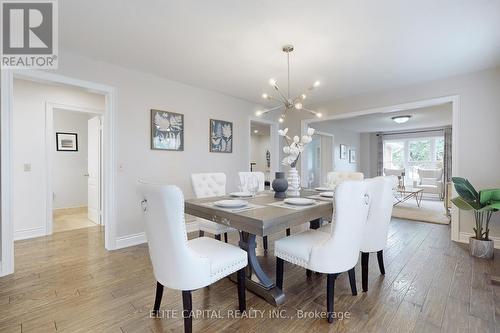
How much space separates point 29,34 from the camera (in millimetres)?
2275

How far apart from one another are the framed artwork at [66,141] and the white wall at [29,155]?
5.93 ft

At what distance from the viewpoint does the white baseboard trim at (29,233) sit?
3.37 m

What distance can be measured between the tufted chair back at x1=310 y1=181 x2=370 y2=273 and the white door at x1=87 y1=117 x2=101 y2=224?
4.15 metres

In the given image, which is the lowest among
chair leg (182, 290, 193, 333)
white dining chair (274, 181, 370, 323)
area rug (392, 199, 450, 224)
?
area rug (392, 199, 450, 224)

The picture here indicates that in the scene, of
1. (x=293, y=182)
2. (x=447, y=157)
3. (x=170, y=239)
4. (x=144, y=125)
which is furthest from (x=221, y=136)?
(x=447, y=157)

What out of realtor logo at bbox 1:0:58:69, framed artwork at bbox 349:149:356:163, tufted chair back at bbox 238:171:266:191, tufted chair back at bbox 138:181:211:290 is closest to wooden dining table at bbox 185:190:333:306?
tufted chair back at bbox 138:181:211:290

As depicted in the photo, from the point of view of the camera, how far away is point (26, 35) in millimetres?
2289

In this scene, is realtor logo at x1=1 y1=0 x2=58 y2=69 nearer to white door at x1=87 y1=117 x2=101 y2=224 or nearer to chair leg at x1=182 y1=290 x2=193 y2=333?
white door at x1=87 y1=117 x2=101 y2=224

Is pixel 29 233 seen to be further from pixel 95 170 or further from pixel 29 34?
pixel 29 34

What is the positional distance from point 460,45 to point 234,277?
11.3ft

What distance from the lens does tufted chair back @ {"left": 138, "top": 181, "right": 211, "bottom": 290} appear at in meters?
1.33

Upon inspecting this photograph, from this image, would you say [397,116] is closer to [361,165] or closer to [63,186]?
[361,165]

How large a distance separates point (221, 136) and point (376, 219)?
2.96 meters

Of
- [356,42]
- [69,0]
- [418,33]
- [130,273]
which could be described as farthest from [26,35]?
[418,33]
